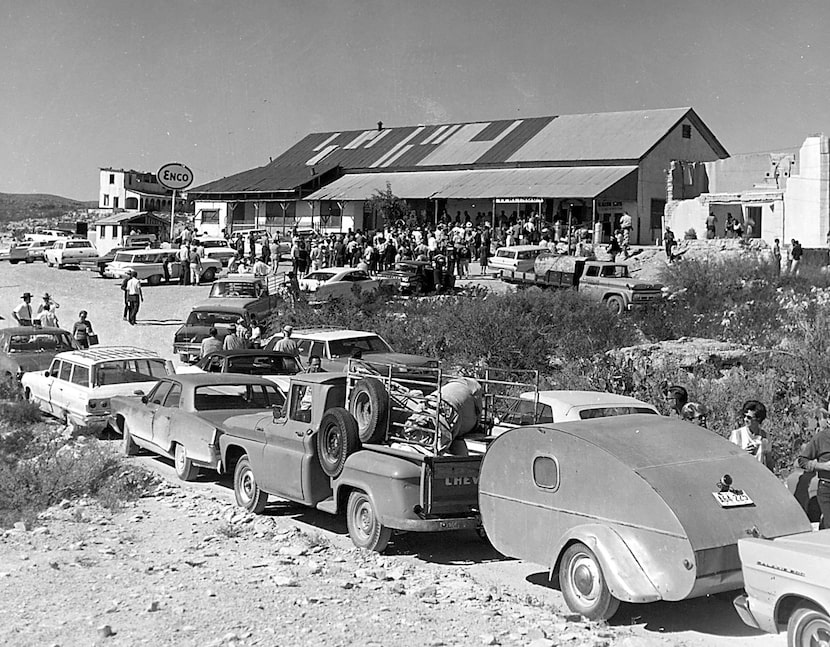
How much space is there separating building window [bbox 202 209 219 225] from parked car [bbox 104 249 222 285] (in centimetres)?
1934

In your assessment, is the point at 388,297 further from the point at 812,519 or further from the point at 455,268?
the point at 812,519

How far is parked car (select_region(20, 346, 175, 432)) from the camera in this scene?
1570 centimetres

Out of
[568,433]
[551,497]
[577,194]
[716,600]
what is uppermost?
[577,194]

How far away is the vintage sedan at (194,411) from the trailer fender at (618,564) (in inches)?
233

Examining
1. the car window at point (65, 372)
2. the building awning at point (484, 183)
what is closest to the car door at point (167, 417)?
the car window at point (65, 372)

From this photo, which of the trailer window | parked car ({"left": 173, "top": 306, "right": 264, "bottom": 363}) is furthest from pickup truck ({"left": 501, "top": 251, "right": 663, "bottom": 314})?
the trailer window

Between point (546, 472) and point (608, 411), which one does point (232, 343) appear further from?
point (546, 472)

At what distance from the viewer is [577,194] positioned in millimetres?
43094

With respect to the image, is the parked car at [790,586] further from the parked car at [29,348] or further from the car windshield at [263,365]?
the parked car at [29,348]

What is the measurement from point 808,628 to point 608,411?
426 cm

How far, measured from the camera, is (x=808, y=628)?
20.8ft

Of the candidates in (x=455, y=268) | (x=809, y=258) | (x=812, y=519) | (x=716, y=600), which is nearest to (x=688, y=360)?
(x=812, y=519)

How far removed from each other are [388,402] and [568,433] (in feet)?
7.45

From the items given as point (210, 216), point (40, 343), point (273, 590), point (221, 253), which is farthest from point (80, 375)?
point (210, 216)
